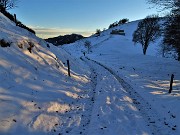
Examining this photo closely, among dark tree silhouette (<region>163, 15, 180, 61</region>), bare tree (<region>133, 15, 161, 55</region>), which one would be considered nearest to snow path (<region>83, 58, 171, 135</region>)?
dark tree silhouette (<region>163, 15, 180, 61</region>)

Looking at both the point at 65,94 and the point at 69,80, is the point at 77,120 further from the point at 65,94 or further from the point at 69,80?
the point at 69,80

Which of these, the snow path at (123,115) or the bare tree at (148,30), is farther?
the bare tree at (148,30)

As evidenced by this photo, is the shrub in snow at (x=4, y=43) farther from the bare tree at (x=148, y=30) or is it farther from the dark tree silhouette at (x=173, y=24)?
the bare tree at (x=148, y=30)

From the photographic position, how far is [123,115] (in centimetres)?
1204

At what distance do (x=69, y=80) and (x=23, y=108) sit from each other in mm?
8091

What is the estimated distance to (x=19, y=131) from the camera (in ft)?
30.2

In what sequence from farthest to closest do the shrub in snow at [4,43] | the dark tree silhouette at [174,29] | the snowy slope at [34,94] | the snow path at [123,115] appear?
the dark tree silhouette at [174,29] < the shrub in snow at [4,43] < the snow path at [123,115] < the snowy slope at [34,94]

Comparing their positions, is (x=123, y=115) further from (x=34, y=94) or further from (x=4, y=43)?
(x=4, y=43)

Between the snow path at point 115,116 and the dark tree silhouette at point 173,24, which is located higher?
the dark tree silhouette at point 173,24

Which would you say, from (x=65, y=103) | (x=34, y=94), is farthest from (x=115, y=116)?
(x=34, y=94)

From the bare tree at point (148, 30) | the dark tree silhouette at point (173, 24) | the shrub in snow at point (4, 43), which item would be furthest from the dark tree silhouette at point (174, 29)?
the bare tree at point (148, 30)

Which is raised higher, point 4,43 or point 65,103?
point 4,43

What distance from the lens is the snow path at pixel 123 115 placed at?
1023cm

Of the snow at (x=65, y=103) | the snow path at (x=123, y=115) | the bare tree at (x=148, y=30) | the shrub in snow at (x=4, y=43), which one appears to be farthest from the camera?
the bare tree at (x=148, y=30)
